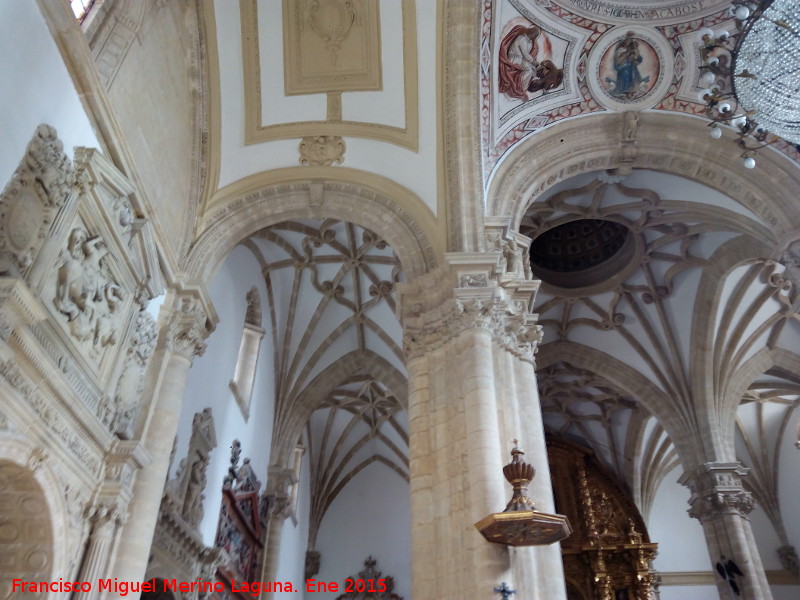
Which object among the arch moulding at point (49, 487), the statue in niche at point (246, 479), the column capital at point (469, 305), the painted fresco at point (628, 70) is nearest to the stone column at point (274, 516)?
the statue in niche at point (246, 479)

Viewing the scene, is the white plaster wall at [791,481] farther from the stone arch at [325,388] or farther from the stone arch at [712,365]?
the stone arch at [325,388]

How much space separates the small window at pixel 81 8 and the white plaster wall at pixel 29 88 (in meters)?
0.99

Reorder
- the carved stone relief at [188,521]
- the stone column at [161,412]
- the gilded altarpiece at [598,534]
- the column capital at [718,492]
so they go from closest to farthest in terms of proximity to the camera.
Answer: the stone column at [161,412], the carved stone relief at [188,521], the column capital at [718,492], the gilded altarpiece at [598,534]

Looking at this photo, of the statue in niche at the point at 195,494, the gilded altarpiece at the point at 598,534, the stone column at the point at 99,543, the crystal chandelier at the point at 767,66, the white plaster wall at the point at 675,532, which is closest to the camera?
the stone column at the point at 99,543

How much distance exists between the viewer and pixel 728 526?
489 inches

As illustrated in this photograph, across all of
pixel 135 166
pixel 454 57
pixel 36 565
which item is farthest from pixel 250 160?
pixel 36 565

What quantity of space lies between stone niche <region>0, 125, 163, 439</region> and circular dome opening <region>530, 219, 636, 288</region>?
31.4 feet

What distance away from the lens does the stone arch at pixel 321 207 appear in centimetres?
947

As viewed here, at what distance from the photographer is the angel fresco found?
1004 centimetres

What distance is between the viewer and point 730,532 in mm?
12359

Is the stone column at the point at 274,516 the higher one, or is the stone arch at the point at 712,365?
the stone arch at the point at 712,365

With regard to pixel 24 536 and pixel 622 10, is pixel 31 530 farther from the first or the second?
pixel 622 10

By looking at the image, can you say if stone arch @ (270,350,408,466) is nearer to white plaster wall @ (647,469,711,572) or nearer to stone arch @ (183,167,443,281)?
stone arch @ (183,167,443,281)

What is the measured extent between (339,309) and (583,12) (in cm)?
728
